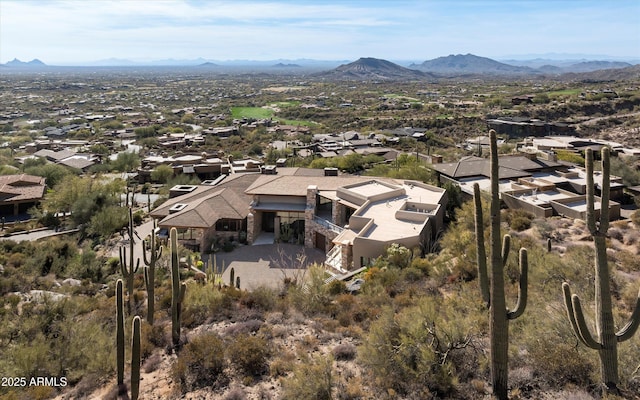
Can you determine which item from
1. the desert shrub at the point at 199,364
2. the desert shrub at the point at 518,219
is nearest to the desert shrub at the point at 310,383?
the desert shrub at the point at 199,364

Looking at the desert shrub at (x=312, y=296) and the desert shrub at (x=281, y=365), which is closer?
the desert shrub at (x=281, y=365)

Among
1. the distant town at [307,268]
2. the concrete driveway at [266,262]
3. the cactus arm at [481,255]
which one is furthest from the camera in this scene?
the concrete driveway at [266,262]

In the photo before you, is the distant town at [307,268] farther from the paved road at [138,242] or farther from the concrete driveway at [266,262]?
the paved road at [138,242]

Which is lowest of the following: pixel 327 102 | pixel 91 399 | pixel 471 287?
pixel 91 399

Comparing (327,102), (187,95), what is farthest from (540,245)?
(187,95)

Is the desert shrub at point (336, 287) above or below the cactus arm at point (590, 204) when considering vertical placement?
below

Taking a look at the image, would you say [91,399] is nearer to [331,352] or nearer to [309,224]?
[331,352]

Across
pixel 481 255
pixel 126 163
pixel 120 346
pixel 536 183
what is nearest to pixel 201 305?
pixel 120 346
